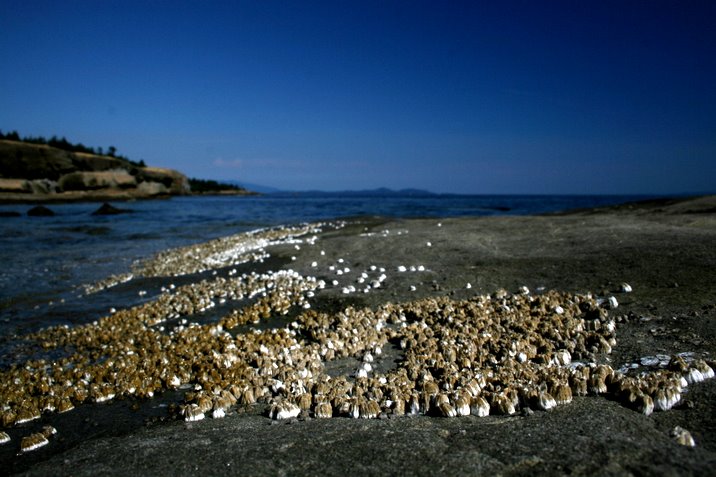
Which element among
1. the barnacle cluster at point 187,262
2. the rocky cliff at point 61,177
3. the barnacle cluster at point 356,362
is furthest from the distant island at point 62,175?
the barnacle cluster at point 356,362

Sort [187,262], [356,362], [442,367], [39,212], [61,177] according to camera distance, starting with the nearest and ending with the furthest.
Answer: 1. [442,367]
2. [356,362]
3. [187,262]
4. [39,212]
5. [61,177]

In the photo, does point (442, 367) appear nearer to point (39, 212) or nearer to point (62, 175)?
→ point (39, 212)

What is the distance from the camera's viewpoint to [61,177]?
264ft

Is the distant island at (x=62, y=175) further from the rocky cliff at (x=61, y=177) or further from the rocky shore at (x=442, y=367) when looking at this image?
the rocky shore at (x=442, y=367)

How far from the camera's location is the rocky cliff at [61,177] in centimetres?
7212

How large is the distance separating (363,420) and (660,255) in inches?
336

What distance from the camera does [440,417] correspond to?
12.8 feet

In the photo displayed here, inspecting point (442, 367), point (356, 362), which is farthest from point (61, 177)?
point (442, 367)

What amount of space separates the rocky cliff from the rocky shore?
3090 inches

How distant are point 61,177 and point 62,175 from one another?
3.65 feet

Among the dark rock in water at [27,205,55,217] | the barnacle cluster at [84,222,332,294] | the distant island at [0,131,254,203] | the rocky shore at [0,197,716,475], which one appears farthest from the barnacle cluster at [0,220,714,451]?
the distant island at [0,131,254,203]

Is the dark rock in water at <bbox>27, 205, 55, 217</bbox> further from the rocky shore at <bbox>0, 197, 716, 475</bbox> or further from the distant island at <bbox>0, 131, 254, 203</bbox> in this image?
the rocky shore at <bbox>0, 197, 716, 475</bbox>

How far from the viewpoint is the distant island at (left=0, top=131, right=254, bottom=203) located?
2847 inches

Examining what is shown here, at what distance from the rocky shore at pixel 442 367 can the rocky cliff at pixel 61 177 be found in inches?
3090
